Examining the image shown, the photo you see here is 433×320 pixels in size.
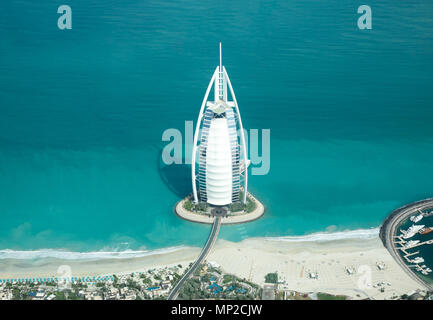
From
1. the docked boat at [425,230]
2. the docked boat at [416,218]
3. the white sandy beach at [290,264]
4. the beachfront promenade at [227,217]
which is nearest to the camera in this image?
the white sandy beach at [290,264]

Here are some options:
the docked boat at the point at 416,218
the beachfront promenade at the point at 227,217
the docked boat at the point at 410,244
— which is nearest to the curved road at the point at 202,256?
the beachfront promenade at the point at 227,217

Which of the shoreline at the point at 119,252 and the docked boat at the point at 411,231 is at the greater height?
the docked boat at the point at 411,231

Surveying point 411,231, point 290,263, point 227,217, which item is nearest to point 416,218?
point 411,231

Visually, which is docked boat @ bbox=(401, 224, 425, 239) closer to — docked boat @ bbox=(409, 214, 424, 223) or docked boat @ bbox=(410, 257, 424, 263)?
docked boat @ bbox=(409, 214, 424, 223)

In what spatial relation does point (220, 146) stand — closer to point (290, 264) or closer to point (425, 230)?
point (290, 264)

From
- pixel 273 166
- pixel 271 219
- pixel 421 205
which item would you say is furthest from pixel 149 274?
pixel 421 205

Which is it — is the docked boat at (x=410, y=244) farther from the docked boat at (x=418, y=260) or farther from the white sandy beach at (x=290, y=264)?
the white sandy beach at (x=290, y=264)
